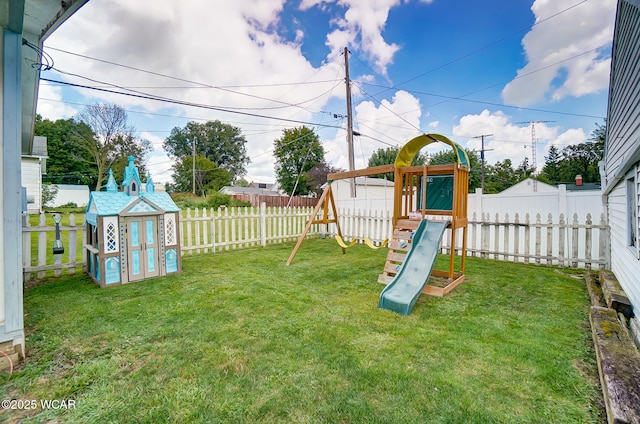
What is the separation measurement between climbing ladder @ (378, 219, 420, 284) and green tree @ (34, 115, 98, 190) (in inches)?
1467

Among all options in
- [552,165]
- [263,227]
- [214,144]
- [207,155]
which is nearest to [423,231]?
[263,227]

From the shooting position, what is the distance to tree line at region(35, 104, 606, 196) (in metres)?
25.5

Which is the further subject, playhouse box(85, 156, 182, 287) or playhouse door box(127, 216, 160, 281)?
playhouse door box(127, 216, 160, 281)

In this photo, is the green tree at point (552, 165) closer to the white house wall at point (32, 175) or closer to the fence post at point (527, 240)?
the fence post at point (527, 240)

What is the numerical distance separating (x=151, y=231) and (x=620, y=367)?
229 inches

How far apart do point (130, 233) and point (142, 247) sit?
32 centimetres

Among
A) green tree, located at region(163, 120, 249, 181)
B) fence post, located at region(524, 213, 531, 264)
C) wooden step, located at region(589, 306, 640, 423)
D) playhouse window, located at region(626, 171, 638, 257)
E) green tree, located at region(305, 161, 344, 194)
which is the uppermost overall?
green tree, located at region(163, 120, 249, 181)

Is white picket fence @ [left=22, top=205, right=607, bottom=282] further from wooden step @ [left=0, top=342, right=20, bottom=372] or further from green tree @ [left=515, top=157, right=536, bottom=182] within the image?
green tree @ [left=515, top=157, right=536, bottom=182]

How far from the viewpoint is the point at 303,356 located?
2.37 meters

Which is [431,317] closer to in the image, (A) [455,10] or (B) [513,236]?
(B) [513,236]

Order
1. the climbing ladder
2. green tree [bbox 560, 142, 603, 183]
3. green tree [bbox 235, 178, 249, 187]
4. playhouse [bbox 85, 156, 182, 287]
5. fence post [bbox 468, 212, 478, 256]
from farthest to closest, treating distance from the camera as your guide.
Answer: green tree [bbox 235, 178, 249, 187], green tree [bbox 560, 142, 603, 183], fence post [bbox 468, 212, 478, 256], the climbing ladder, playhouse [bbox 85, 156, 182, 287]

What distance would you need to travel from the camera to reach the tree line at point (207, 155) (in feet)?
83.8

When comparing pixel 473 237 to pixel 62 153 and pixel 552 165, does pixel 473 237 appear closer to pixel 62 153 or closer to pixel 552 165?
pixel 62 153

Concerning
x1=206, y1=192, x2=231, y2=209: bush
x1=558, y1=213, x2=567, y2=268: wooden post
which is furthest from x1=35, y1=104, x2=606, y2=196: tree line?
x1=558, y1=213, x2=567, y2=268: wooden post
